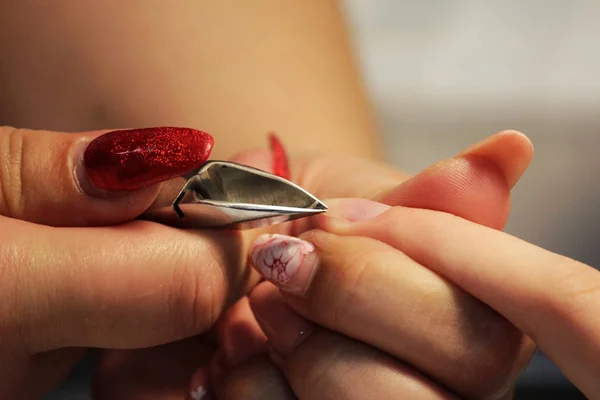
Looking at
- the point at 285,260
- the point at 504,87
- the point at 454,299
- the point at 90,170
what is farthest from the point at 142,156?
the point at 504,87

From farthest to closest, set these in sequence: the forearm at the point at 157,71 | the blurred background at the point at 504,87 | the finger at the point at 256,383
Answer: the blurred background at the point at 504,87 → the forearm at the point at 157,71 → the finger at the point at 256,383

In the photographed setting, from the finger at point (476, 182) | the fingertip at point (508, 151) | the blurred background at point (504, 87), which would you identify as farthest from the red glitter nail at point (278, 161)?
the blurred background at point (504, 87)

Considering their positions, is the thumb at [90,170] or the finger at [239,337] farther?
the finger at [239,337]

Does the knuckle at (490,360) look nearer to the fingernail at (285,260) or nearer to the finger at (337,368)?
the finger at (337,368)

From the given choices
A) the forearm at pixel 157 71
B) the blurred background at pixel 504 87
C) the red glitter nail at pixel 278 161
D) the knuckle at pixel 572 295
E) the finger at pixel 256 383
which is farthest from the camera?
the blurred background at pixel 504 87

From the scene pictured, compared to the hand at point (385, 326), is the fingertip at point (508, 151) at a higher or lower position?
higher

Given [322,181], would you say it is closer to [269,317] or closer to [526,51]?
[269,317]

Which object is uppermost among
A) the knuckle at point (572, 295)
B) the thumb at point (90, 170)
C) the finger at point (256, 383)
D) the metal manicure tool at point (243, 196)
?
the thumb at point (90, 170)
